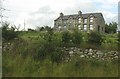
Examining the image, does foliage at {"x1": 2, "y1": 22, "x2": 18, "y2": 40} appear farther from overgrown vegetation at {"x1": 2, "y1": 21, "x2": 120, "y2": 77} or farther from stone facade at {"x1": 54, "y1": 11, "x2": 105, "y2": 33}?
stone facade at {"x1": 54, "y1": 11, "x2": 105, "y2": 33}

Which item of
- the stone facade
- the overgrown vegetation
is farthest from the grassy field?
the stone facade

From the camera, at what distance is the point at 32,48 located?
18.7 m

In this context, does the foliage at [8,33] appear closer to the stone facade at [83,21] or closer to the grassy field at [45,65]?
the grassy field at [45,65]

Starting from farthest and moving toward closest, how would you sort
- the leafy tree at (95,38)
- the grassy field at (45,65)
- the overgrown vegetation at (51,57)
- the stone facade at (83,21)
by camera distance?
the stone facade at (83,21)
the leafy tree at (95,38)
the overgrown vegetation at (51,57)
the grassy field at (45,65)

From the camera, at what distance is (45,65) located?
16.4m

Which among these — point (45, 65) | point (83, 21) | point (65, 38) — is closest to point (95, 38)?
point (65, 38)

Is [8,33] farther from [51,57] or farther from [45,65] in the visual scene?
[45,65]

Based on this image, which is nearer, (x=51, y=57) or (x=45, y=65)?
(x=45, y=65)

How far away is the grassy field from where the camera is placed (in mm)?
14459

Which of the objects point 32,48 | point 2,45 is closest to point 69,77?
point 32,48

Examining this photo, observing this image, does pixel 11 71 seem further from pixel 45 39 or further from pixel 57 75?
pixel 45 39

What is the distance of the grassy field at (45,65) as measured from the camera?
1446cm

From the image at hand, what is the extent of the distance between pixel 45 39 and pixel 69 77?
619 centimetres

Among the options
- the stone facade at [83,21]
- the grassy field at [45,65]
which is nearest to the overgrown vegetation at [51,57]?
the grassy field at [45,65]
